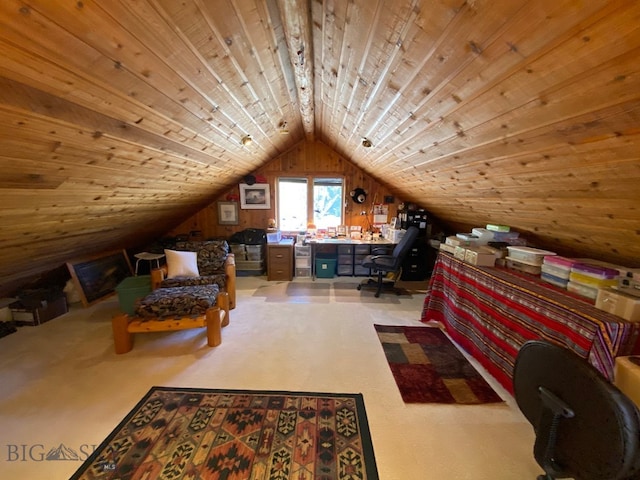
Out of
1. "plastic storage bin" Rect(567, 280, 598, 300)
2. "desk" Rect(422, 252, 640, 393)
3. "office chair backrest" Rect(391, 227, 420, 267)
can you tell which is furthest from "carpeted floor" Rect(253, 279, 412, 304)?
"plastic storage bin" Rect(567, 280, 598, 300)

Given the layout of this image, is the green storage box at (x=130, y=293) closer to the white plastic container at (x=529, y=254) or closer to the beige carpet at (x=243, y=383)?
the beige carpet at (x=243, y=383)

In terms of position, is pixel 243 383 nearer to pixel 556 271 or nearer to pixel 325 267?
pixel 556 271

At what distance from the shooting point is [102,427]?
163 cm

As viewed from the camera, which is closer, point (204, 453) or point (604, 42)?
point (604, 42)

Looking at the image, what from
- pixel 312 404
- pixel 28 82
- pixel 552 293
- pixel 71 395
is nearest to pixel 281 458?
pixel 312 404

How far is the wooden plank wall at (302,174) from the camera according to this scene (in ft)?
15.9

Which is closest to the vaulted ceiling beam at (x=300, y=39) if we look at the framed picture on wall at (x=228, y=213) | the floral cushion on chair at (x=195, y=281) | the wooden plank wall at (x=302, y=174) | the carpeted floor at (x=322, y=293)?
the floral cushion on chair at (x=195, y=281)

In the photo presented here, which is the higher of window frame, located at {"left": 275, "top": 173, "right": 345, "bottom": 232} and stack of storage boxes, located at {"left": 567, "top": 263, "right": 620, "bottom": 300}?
window frame, located at {"left": 275, "top": 173, "right": 345, "bottom": 232}

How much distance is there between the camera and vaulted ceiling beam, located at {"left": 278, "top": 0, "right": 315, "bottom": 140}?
130 centimetres

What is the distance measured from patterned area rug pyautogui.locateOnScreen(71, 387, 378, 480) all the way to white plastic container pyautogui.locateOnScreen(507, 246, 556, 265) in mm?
1781

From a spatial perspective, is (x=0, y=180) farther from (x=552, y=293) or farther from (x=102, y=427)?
(x=552, y=293)

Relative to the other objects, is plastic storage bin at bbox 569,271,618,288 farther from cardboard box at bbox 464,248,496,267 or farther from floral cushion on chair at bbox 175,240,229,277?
floral cushion on chair at bbox 175,240,229,277

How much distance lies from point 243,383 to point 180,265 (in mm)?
1854

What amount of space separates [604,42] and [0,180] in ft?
8.91
